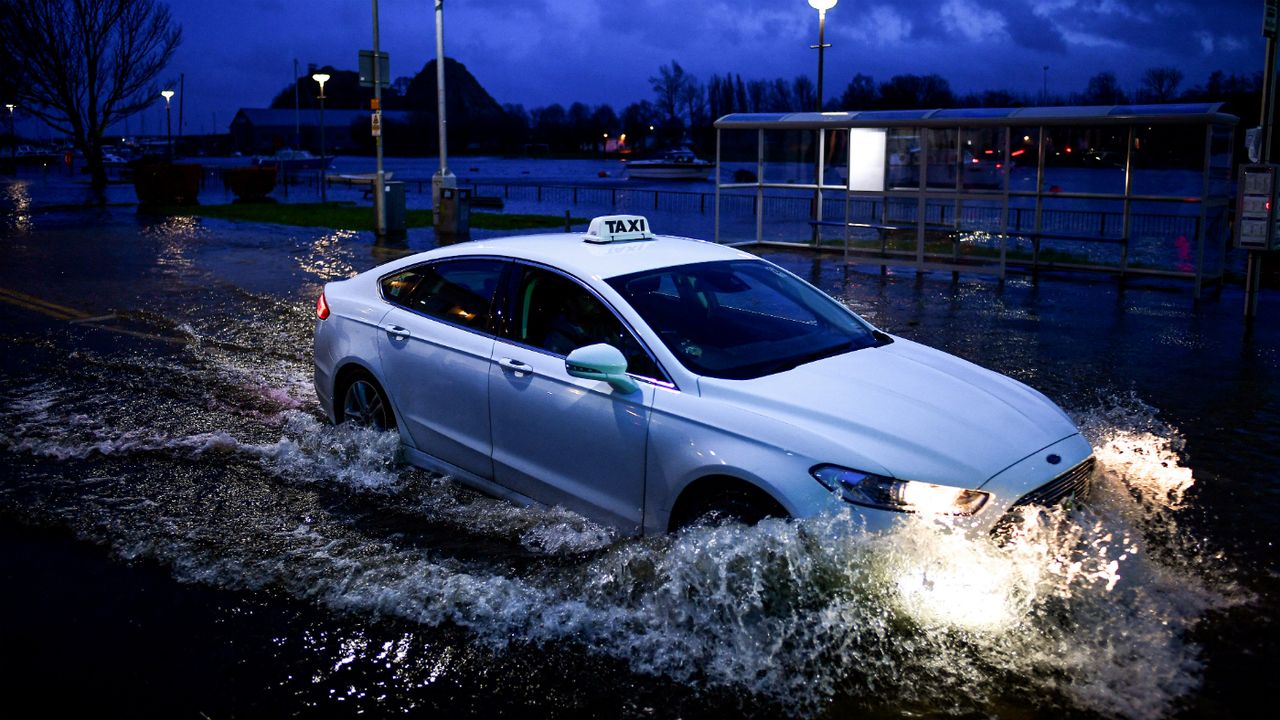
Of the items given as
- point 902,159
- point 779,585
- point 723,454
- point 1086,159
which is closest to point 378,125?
point 902,159

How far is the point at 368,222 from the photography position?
27438 millimetres

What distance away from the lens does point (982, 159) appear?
18.2 metres

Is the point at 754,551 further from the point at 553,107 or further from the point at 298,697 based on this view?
the point at 553,107

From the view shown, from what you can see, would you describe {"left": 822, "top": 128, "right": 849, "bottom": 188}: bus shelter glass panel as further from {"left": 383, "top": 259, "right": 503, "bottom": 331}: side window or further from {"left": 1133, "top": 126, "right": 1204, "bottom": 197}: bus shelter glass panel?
{"left": 383, "top": 259, "right": 503, "bottom": 331}: side window

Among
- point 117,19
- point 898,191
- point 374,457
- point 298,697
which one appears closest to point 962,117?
point 898,191

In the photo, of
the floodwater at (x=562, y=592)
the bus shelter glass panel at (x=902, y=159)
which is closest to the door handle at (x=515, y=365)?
the floodwater at (x=562, y=592)

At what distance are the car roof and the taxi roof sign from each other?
3cm

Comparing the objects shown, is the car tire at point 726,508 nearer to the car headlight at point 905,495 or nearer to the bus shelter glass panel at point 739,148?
the car headlight at point 905,495

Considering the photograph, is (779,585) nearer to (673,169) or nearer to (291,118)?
(673,169)

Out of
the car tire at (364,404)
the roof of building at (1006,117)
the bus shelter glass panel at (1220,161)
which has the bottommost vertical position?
the car tire at (364,404)

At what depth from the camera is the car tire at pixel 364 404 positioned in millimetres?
6590

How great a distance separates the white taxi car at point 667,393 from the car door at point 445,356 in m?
0.01

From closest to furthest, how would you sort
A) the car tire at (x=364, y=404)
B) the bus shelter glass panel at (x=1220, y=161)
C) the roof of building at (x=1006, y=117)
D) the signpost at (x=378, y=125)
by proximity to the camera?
the car tire at (x=364, y=404) < the bus shelter glass panel at (x=1220, y=161) < the roof of building at (x=1006, y=117) < the signpost at (x=378, y=125)

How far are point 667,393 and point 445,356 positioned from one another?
1.60 metres
